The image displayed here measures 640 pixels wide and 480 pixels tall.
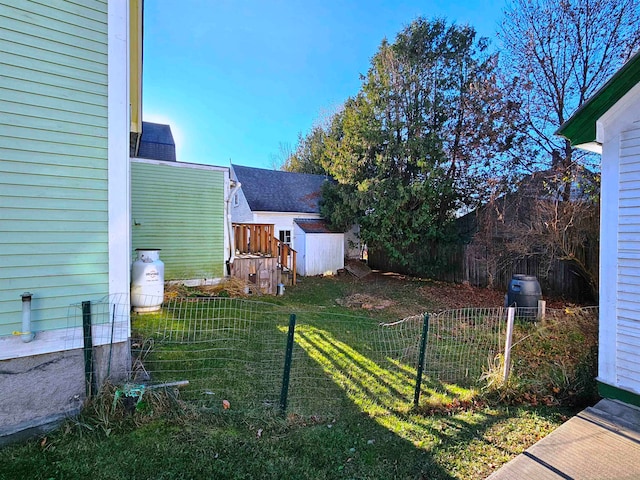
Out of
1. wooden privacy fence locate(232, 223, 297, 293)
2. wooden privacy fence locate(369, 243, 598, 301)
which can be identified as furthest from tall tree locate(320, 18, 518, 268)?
wooden privacy fence locate(232, 223, 297, 293)

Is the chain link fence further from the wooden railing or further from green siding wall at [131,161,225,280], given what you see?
the wooden railing

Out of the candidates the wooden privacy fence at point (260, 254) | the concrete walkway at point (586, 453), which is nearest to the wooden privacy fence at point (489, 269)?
the wooden privacy fence at point (260, 254)

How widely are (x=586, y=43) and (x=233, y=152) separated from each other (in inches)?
822

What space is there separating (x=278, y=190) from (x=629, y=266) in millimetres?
13822

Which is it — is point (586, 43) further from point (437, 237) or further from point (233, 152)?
point (233, 152)

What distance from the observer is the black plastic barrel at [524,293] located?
6758mm

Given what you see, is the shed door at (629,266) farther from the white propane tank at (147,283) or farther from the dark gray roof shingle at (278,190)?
the dark gray roof shingle at (278,190)

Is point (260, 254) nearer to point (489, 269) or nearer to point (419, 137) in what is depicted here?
point (419, 137)

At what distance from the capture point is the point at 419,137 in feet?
39.3

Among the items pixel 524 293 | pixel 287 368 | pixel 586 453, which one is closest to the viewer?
pixel 586 453

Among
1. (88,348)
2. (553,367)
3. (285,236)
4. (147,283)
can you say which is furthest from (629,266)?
(285,236)

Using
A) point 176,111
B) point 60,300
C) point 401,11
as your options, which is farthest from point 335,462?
point 176,111

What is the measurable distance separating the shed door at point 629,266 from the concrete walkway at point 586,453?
1.49 feet

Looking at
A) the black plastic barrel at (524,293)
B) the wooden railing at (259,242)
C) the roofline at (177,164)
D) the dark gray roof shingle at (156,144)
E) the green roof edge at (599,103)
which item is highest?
the dark gray roof shingle at (156,144)
